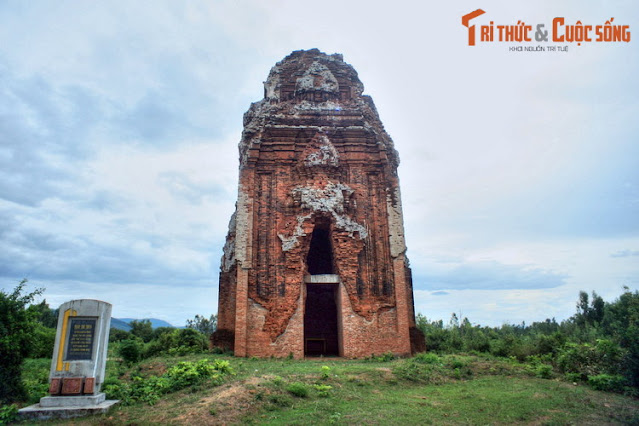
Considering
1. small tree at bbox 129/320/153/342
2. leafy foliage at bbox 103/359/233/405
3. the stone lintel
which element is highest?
the stone lintel

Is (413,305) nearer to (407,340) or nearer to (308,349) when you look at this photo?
(407,340)

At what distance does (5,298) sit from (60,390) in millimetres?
1925

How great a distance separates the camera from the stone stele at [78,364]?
20.8ft

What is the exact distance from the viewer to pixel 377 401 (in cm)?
710

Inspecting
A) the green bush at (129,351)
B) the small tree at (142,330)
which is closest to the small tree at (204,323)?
the small tree at (142,330)

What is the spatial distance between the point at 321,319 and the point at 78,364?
36.2 feet

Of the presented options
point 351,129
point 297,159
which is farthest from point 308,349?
point 351,129

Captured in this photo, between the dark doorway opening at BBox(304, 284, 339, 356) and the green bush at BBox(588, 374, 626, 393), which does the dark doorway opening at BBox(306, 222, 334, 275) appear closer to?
the dark doorway opening at BBox(304, 284, 339, 356)

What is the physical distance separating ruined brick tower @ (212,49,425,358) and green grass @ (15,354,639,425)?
3586 mm

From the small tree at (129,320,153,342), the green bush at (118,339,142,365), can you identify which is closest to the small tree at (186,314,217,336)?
the small tree at (129,320,153,342)

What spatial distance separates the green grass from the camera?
6066mm

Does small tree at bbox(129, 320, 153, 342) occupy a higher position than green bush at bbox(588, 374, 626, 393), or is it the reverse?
small tree at bbox(129, 320, 153, 342)

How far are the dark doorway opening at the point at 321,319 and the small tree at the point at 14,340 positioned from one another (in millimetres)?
10289

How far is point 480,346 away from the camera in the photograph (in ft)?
48.4
